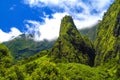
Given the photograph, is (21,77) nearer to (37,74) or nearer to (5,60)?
(37,74)

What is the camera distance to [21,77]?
83938 mm

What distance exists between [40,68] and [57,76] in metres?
3.83

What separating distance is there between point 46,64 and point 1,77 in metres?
10.1

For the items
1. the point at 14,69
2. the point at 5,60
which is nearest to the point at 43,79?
the point at 14,69

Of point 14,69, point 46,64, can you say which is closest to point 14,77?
point 14,69

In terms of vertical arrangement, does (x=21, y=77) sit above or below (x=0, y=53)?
below

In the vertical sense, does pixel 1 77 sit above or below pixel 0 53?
below

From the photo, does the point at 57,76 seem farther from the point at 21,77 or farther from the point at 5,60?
the point at 5,60

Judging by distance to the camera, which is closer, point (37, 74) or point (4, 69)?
point (37, 74)

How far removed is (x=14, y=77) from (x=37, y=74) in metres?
4.80

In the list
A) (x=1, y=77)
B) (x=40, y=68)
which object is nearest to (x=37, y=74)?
(x=40, y=68)

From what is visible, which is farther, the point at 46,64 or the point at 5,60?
the point at 5,60

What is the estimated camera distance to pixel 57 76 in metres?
81.8

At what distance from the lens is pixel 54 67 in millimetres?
82500
